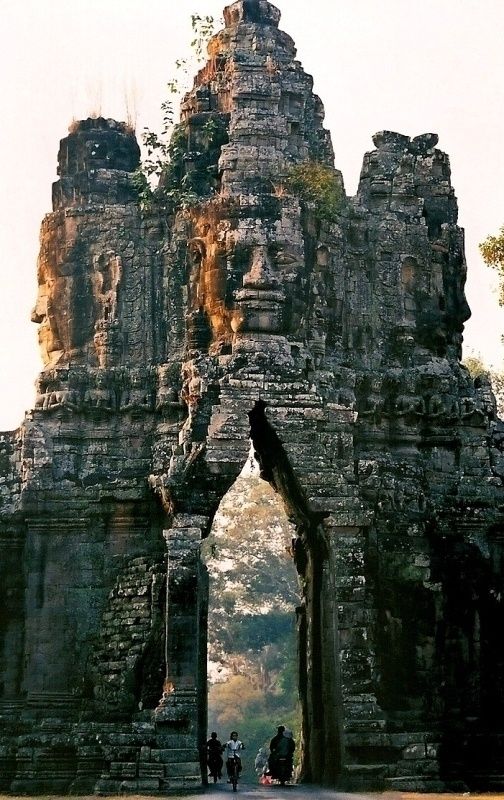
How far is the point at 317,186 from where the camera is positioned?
93.1ft

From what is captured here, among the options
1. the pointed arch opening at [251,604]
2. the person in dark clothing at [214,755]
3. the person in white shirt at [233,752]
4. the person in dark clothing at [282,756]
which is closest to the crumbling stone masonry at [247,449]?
the person in dark clothing at [282,756]

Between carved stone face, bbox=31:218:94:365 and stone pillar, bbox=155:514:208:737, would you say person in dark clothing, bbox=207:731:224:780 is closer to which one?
stone pillar, bbox=155:514:208:737

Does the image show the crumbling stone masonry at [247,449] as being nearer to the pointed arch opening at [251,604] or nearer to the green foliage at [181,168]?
the green foliage at [181,168]

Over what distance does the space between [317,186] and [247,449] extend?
471 cm

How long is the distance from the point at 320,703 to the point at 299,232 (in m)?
7.08

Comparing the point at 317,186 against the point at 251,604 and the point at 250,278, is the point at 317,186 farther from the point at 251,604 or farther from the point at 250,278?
the point at 251,604

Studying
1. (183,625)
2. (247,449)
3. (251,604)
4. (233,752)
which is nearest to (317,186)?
(247,449)

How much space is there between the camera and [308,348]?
2794 cm

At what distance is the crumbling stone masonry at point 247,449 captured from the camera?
85.0 ft

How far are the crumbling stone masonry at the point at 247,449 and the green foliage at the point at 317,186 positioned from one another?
0.07 m

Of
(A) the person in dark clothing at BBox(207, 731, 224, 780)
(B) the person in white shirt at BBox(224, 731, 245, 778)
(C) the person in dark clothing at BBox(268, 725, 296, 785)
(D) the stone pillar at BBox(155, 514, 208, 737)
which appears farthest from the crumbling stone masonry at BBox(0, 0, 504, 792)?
(A) the person in dark clothing at BBox(207, 731, 224, 780)

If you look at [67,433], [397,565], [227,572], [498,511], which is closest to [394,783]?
[397,565]

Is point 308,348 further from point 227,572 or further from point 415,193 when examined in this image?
point 227,572

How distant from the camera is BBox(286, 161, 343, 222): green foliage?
2820 centimetres
